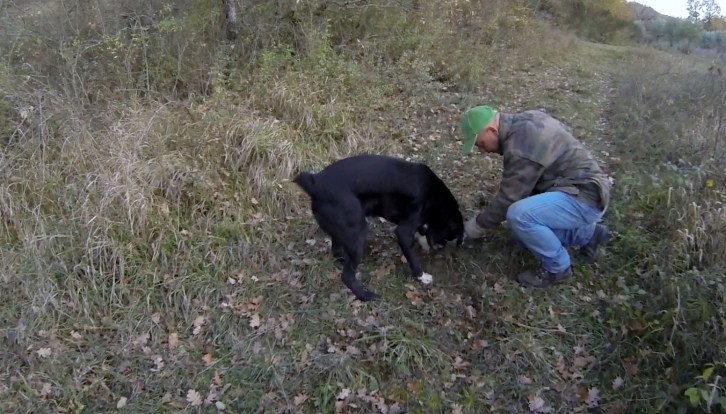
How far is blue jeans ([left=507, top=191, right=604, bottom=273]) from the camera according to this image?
3.71 meters

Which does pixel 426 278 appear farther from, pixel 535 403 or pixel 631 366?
pixel 631 366

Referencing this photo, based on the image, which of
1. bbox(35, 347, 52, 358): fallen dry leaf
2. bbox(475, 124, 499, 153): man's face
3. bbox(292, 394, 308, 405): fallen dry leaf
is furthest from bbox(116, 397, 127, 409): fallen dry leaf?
bbox(475, 124, 499, 153): man's face

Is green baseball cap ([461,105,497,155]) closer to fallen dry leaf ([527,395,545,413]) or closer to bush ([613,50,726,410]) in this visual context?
bush ([613,50,726,410])

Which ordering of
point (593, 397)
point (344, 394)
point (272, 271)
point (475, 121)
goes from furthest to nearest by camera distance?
point (272, 271) < point (475, 121) < point (344, 394) < point (593, 397)

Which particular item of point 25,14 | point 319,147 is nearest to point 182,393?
point 319,147

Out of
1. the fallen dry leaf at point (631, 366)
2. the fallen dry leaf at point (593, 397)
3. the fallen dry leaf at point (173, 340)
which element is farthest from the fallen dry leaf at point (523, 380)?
the fallen dry leaf at point (173, 340)

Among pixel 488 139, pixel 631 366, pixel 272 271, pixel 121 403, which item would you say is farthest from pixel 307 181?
pixel 631 366

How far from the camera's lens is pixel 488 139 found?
3785 millimetres

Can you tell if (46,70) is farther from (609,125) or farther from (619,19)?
(619,19)

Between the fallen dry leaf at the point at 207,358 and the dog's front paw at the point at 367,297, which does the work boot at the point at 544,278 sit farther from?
the fallen dry leaf at the point at 207,358

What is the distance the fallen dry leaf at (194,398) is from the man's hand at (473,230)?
7.67 feet

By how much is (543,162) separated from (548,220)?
42cm

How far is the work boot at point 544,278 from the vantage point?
3961mm

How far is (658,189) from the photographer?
4.56 metres
